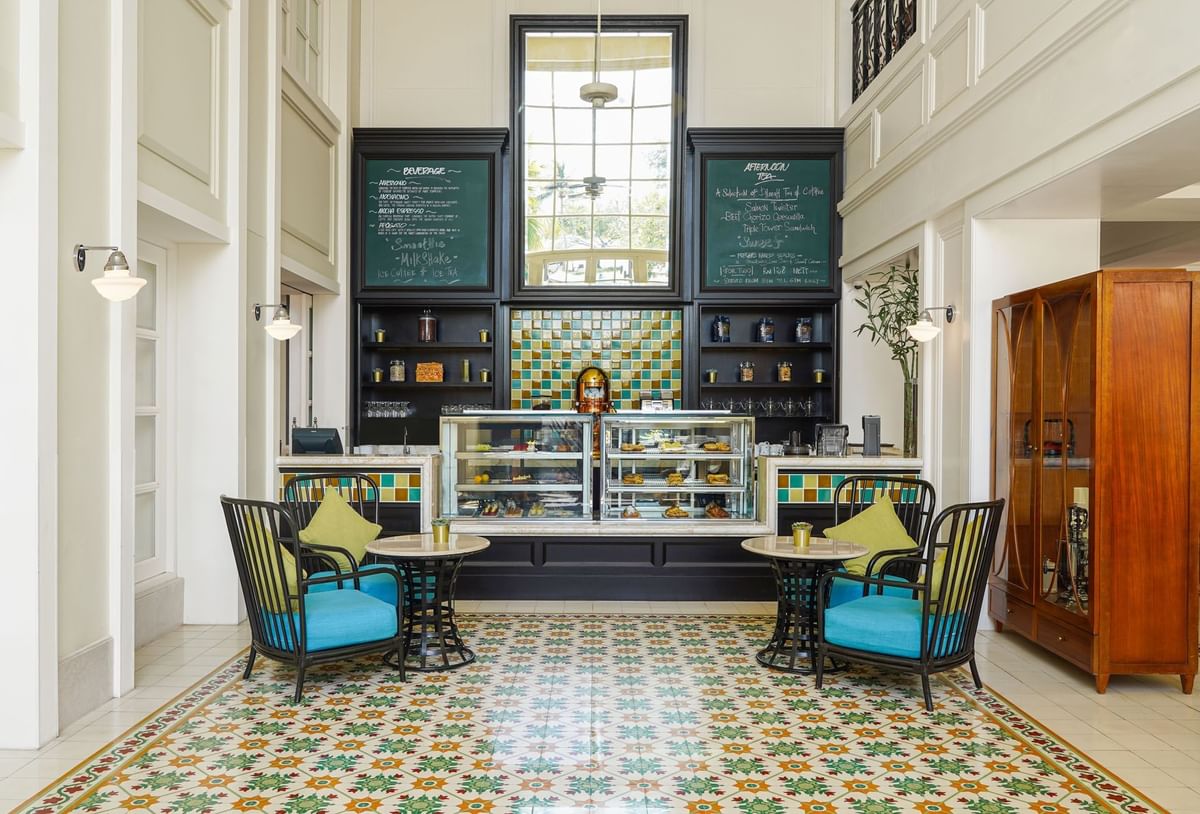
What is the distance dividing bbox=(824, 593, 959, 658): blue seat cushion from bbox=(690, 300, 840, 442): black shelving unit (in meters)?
3.69

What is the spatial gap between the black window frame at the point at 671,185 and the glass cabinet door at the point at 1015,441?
3322mm

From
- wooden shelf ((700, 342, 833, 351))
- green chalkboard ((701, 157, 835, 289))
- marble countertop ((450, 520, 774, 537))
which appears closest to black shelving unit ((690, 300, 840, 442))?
wooden shelf ((700, 342, 833, 351))

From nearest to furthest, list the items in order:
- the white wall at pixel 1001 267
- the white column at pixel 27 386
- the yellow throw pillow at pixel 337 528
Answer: the white column at pixel 27 386 → the yellow throw pillow at pixel 337 528 → the white wall at pixel 1001 267

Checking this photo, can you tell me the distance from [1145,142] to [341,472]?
495 centimetres

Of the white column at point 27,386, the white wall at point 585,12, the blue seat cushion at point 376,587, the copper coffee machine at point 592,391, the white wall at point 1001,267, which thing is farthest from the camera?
the white wall at point 585,12

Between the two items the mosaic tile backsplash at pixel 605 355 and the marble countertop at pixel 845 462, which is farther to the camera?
the mosaic tile backsplash at pixel 605 355

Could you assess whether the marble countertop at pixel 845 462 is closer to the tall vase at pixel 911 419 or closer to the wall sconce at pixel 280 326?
the tall vase at pixel 911 419

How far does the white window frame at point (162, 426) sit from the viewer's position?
17.8ft

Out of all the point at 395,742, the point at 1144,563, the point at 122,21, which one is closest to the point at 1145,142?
the point at 1144,563

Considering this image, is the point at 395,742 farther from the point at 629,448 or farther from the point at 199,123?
the point at 199,123

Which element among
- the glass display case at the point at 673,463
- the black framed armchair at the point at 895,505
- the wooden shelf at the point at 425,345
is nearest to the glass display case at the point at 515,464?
the glass display case at the point at 673,463

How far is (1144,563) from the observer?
14.1 feet

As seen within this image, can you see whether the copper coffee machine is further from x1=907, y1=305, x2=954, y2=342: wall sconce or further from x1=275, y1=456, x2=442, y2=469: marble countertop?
x1=907, y1=305, x2=954, y2=342: wall sconce

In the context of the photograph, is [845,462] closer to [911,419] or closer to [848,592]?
[911,419]
